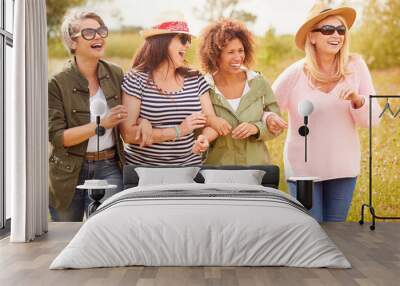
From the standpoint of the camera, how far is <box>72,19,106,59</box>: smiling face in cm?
755

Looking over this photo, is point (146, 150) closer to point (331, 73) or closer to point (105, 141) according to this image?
point (105, 141)

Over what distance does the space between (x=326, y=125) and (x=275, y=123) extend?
63cm

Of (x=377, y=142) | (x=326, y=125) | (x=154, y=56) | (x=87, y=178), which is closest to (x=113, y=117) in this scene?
(x=87, y=178)

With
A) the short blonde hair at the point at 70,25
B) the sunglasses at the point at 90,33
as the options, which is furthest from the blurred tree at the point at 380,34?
the short blonde hair at the point at 70,25

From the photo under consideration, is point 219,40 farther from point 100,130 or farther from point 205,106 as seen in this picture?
point 100,130

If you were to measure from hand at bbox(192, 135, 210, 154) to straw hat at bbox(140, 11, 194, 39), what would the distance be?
52.3 inches

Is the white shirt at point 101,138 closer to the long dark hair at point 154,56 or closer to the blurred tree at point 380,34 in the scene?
the long dark hair at point 154,56

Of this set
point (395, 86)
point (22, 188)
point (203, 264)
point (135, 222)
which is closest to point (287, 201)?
point (203, 264)

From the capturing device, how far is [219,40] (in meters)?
7.62

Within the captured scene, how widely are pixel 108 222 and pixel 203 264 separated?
0.81 m

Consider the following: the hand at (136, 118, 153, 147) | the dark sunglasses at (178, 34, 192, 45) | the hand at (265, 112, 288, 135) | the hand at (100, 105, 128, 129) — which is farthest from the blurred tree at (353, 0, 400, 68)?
the hand at (100, 105, 128, 129)

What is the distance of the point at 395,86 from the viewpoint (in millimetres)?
7711

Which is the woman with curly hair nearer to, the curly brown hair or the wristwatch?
the curly brown hair

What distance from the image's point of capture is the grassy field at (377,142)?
7.62 meters
